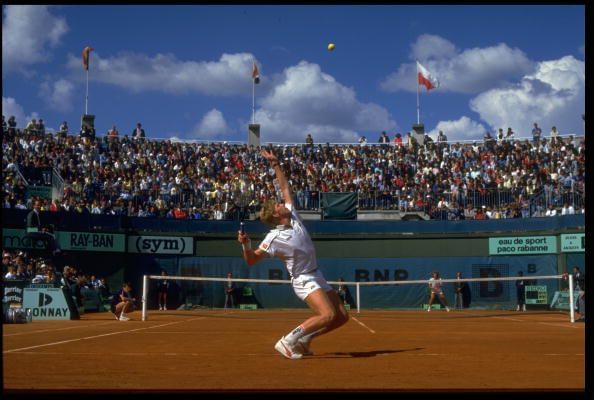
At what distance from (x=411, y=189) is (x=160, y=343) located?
25.0m

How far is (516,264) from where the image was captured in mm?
30469

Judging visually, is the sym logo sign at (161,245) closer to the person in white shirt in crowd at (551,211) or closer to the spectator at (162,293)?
the spectator at (162,293)

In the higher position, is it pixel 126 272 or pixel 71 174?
pixel 71 174

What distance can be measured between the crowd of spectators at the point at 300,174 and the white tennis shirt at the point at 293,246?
22159 millimetres

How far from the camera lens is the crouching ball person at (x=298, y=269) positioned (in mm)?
8758

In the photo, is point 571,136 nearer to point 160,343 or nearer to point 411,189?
point 411,189

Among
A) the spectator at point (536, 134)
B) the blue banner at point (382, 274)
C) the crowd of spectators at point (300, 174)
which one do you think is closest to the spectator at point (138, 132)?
the crowd of spectators at point (300, 174)

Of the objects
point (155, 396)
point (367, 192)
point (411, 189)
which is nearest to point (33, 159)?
point (367, 192)

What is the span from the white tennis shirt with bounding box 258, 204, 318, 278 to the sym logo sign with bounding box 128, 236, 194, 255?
22610 millimetres

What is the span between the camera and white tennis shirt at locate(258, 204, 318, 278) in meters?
8.84

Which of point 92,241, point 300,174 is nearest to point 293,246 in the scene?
point 92,241

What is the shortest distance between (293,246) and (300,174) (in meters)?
27.8

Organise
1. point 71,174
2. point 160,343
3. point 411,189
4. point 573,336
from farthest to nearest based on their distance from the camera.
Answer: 1. point 411,189
2. point 71,174
3. point 573,336
4. point 160,343

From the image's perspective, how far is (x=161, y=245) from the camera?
3100cm
